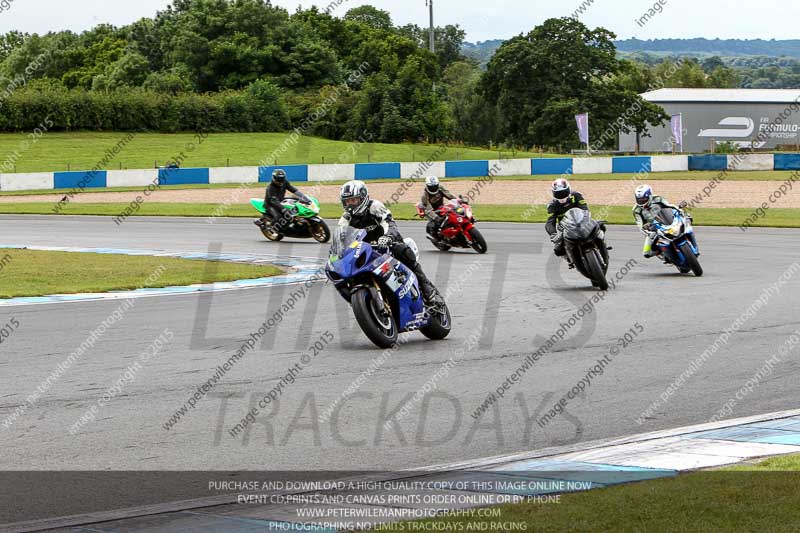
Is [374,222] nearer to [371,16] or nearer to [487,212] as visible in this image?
[487,212]

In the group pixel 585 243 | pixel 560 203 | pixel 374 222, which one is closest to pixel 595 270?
pixel 585 243

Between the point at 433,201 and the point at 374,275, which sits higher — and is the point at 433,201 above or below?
below

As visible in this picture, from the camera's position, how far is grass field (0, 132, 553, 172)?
187 ft

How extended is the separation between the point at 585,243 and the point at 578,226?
277mm

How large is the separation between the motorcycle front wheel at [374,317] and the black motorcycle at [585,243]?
539cm

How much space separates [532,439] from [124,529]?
9.96ft

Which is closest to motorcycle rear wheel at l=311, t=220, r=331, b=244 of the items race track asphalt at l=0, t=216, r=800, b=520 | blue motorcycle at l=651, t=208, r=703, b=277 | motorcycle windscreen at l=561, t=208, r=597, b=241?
race track asphalt at l=0, t=216, r=800, b=520

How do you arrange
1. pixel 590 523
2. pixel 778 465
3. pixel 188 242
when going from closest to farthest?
pixel 590 523
pixel 778 465
pixel 188 242

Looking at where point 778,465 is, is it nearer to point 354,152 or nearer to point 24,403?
point 24,403

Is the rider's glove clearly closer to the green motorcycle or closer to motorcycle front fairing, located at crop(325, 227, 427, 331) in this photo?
motorcycle front fairing, located at crop(325, 227, 427, 331)

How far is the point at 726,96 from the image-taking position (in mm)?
Answer: 91938

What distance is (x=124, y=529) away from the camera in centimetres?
528

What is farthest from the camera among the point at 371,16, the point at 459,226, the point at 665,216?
the point at 371,16

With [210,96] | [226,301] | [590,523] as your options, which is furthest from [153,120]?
[590,523]
